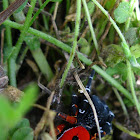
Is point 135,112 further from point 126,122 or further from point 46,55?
point 46,55

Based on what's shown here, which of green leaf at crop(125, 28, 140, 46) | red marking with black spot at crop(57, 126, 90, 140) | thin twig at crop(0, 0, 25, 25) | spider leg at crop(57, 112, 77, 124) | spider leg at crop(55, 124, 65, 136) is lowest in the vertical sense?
red marking with black spot at crop(57, 126, 90, 140)

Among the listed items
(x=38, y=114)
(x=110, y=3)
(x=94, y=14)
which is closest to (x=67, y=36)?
(x=94, y=14)

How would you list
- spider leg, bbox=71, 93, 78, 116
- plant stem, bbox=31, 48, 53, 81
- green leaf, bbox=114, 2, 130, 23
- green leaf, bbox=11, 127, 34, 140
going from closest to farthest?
green leaf, bbox=11, 127, 34, 140
green leaf, bbox=114, 2, 130, 23
spider leg, bbox=71, 93, 78, 116
plant stem, bbox=31, 48, 53, 81

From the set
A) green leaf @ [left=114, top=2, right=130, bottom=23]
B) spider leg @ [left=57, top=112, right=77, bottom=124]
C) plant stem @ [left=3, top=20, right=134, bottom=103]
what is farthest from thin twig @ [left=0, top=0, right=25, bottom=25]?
spider leg @ [left=57, top=112, right=77, bottom=124]

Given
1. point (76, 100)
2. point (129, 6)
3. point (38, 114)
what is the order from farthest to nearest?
point (38, 114) < point (76, 100) < point (129, 6)

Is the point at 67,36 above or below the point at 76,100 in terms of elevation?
above

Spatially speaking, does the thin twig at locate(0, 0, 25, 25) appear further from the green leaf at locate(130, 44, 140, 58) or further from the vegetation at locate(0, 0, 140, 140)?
the green leaf at locate(130, 44, 140, 58)

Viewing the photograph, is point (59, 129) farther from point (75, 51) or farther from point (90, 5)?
point (90, 5)
